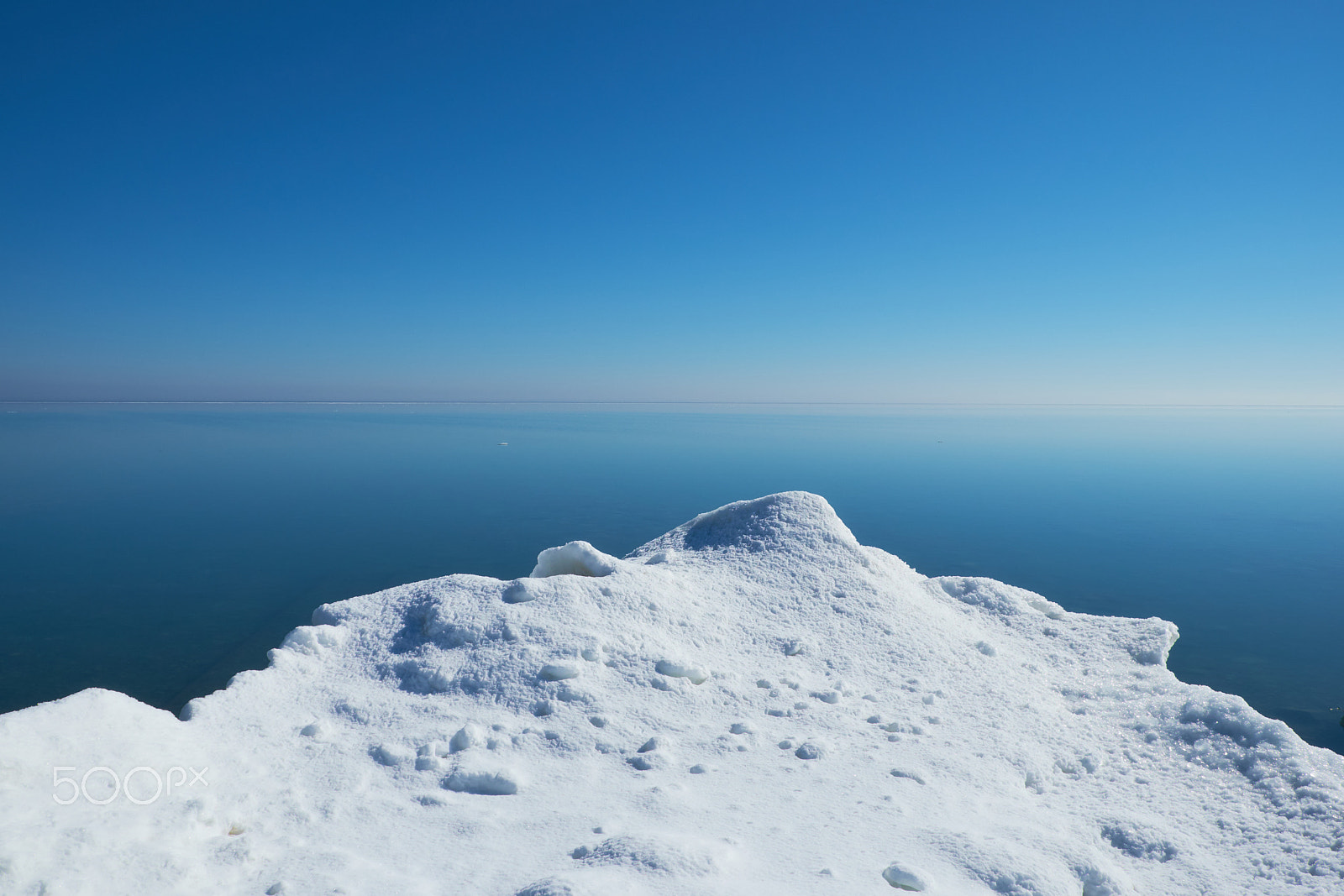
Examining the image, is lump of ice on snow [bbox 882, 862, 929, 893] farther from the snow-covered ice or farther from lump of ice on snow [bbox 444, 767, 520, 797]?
lump of ice on snow [bbox 444, 767, 520, 797]

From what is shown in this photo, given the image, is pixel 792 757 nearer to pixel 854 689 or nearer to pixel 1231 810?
pixel 854 689

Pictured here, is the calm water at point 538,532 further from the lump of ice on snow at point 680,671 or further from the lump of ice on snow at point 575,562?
the lump of ice on snow at point 680,671

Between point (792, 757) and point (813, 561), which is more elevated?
point (813, 561)

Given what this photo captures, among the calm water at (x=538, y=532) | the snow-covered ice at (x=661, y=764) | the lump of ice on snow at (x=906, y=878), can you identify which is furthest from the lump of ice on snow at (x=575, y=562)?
the calm water at (x=538, y=532)

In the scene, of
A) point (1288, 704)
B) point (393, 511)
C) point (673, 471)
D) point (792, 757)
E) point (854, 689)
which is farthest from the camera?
point (673, 471)

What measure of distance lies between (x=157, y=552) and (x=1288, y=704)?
25.7 meters

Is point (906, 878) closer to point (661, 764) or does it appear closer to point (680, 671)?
point (661, 764)

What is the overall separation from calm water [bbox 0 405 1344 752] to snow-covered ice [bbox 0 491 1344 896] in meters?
7.14

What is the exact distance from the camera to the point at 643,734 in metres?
5.24

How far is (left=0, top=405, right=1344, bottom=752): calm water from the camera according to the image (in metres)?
12.8

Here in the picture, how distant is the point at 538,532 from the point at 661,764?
55.8 ft

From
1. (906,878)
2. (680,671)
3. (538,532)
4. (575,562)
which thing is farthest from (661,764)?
(538,532)

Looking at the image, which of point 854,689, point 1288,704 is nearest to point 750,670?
point 854,689

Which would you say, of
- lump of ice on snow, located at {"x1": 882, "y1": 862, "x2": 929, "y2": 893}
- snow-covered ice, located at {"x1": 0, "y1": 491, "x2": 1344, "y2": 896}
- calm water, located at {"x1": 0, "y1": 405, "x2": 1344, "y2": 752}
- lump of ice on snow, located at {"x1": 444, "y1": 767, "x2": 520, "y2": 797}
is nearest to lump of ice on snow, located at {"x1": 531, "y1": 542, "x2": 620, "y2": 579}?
snow-covered ice, located at {"x1": 0, "y1": 491, "x2": 1344, "y2": 896}
